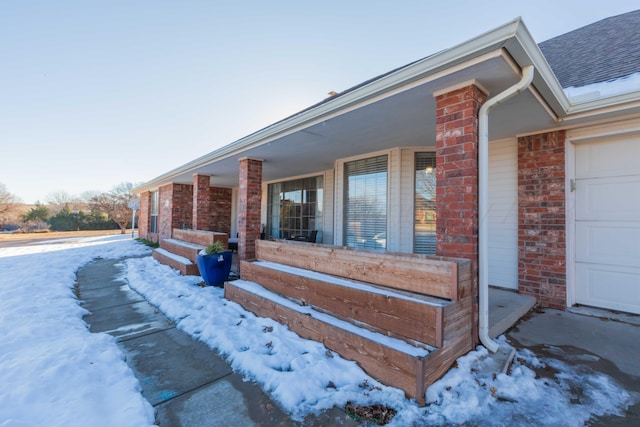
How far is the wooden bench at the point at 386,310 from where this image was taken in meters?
1.86

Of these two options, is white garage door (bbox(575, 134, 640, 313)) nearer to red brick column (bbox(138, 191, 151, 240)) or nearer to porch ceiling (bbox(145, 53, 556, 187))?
porch ceiling (bbox(145, 53, 556, 187))

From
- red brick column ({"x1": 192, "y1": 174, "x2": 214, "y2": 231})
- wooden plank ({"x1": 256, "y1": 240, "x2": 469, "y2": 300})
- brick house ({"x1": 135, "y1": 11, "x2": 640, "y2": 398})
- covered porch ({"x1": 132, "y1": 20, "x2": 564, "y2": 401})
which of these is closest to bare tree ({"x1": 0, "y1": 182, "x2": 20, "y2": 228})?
red brick column ({"x1": 192, "y1": 174, "x2": 214, "y2": 231})

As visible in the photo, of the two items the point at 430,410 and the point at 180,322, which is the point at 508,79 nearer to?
the point at 430,410

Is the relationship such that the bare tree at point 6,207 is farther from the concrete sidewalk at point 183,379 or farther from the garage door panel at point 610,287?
the garage door panel at point 610,287

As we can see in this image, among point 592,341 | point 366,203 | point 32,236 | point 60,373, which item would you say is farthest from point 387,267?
point 32,236

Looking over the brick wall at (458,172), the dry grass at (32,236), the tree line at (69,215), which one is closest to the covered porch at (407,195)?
the brick wall at (458,172)

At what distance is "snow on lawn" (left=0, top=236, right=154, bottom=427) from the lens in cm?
159

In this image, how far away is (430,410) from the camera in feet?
5.42

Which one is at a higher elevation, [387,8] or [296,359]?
[387,8]

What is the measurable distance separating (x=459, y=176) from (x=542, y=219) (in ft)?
7.59

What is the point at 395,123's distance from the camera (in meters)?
3.49

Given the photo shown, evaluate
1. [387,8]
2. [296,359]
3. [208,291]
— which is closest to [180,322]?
[208,291]

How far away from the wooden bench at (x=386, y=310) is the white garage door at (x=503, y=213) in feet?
7.79

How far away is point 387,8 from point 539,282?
6298mm
